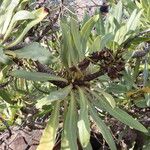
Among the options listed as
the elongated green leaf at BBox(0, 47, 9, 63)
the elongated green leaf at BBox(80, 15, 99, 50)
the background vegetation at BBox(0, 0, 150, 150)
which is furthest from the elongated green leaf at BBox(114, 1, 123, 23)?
the elongated green leaf at BBox(0, 47, 9, 63)

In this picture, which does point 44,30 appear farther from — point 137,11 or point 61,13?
point 137,11

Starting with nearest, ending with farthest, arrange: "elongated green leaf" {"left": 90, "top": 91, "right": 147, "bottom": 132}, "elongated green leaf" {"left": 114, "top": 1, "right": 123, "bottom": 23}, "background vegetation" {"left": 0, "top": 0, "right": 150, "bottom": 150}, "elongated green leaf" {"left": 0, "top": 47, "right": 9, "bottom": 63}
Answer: "elongated green leaf" {"left": 0, "top": 47, "right": 9, "bottom": 63} < "background vegetation" {"left": 0, "top": 0, "right": 150, "bottom": 150} < "elongated green leaf" {"left": 90, "top": 91, "right": 147, "bottom": 132} < "elongated green leaf" {"left": 114, "top": 1, "right": 123, "bottom": 23}

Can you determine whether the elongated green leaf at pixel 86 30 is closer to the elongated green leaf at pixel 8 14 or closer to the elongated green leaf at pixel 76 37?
the elongated green leaf at pixel 76 37

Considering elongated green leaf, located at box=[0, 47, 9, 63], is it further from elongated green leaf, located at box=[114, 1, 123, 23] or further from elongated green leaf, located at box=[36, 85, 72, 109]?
elongated green leaf, located at box=[114, 1, 123, 23]

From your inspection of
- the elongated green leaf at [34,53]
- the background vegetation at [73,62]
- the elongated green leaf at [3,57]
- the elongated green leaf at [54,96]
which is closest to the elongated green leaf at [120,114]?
the background vegetation at [73,62]

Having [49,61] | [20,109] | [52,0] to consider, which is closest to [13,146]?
[20,109]

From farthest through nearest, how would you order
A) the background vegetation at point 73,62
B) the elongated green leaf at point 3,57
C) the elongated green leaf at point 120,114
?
1. the elongated green leaf at point 120,114
2. the background vegetation at point 73,62
3. the elongated green leaf at point 3,57
